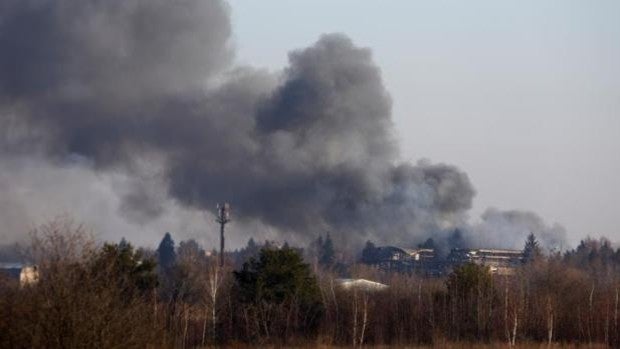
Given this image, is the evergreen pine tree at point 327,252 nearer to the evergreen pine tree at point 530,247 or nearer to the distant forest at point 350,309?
the evergreen pine tree at point 530,247

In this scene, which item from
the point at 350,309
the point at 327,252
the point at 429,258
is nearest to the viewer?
the point at 350,309

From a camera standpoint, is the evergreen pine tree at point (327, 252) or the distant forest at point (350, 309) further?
the evergreen pine tree at point (327, 252)

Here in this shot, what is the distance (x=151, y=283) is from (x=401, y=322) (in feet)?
41.1

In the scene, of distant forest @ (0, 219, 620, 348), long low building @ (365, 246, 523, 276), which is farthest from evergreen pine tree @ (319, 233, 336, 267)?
distant forest @ (0, 219, 620, 348)

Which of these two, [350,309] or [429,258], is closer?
[350,309]

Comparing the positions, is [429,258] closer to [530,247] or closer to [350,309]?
[530,247]

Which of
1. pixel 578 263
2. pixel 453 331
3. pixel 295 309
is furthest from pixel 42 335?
pixel 578 263

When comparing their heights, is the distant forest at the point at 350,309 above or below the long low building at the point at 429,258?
below

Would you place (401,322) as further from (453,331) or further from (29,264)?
(29,264)

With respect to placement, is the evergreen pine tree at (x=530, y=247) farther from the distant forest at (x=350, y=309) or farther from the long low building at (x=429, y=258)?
the distant forest at (x=350, y=309)

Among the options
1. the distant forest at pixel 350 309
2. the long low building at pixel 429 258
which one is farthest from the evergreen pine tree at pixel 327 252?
the distant forest at pixel 350 309

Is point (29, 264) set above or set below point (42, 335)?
above

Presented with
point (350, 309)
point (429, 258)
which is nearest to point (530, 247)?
point (429, 258)

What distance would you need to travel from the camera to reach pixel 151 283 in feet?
134
